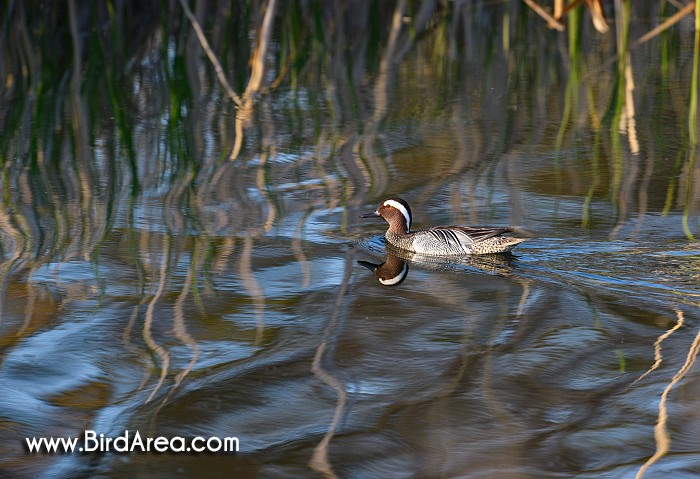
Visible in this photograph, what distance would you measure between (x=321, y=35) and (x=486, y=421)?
11.0 metres

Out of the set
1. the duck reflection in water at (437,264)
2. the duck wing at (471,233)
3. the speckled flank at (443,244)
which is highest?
the duck wing at (471,233)

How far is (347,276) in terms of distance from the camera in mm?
6430

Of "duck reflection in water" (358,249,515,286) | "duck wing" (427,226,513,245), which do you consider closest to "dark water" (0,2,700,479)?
"duck reflection in water" (358,249,515,286)

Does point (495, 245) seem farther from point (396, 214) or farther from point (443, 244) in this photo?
point (396, 214)

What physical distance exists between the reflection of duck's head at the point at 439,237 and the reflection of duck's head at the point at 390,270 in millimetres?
184

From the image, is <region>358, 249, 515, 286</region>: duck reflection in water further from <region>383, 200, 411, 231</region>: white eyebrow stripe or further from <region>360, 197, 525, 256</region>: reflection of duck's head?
<region>383, 200, 411, 231</region>: white eyebrow stripe

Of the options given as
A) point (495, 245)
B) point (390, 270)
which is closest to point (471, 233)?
point (495, 245)

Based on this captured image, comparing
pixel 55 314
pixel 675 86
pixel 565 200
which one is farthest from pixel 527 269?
pixel 675 86

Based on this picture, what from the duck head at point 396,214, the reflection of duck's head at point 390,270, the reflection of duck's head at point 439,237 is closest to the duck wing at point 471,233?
the reflection of duck's head at point 439,237

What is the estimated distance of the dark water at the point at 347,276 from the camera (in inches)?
171

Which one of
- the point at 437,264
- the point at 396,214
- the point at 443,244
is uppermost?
the point at 396,214

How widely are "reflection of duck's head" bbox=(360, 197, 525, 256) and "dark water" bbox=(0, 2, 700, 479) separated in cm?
9

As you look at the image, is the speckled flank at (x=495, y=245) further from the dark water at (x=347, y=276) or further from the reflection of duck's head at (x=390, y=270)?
the reflection of duck's head at (x=390, y=270)

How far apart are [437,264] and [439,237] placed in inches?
6.9
